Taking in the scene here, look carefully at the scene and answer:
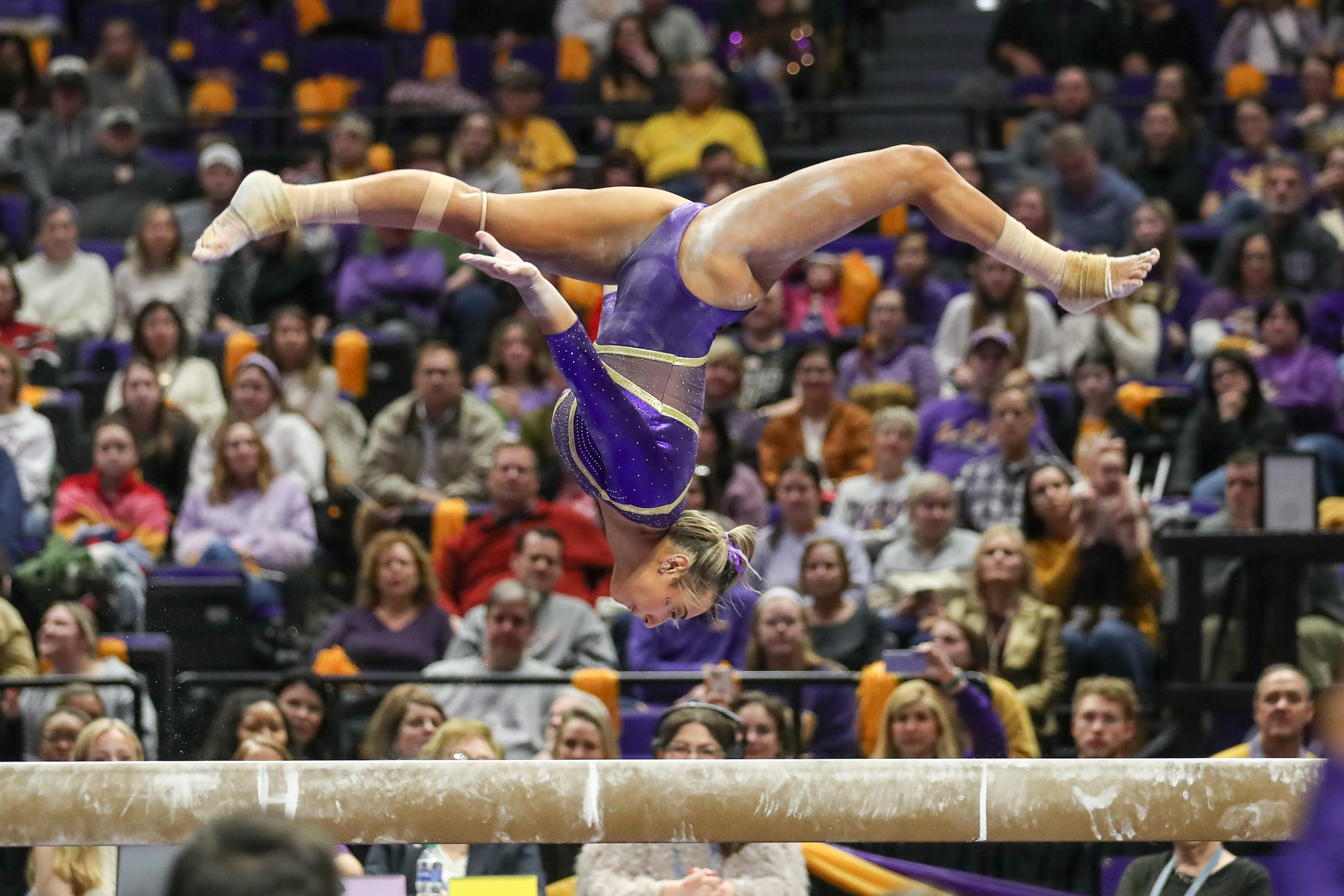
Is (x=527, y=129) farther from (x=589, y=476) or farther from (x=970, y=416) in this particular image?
(x=589, y=476)

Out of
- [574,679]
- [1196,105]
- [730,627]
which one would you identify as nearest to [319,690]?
[574,679]

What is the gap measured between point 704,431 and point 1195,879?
3.31m

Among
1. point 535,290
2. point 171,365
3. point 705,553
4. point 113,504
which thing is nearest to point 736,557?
point 705,553

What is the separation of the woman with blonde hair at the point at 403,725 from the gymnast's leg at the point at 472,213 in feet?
7.31

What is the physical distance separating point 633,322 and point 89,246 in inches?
272

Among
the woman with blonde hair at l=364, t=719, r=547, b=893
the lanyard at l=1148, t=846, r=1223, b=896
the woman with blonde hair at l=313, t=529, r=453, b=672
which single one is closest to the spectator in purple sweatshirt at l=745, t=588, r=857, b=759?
the woman with blonde hair at l=364, t=719, r=547, b=893

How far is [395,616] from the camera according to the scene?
7418mm

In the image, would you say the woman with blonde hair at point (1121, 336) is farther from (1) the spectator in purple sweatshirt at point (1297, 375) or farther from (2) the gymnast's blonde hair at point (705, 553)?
(2) the gymnast's blonde hair at point (705, 553)

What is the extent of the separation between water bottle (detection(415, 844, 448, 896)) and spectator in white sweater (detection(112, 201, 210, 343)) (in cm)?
457

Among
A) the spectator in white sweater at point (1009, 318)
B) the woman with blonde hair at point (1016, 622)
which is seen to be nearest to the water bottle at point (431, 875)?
the woman with blonde hair at point (1016, 622)

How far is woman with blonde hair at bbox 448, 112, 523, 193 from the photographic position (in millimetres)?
10266

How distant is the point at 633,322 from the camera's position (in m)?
4.48

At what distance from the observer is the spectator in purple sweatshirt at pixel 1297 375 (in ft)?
28.2

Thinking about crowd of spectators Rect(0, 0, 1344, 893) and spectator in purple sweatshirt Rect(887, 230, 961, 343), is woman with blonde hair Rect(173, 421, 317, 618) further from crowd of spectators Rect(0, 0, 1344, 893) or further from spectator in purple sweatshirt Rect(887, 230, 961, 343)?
spectator in purple sweatshirt Rect(887, 230, 961, 343)
